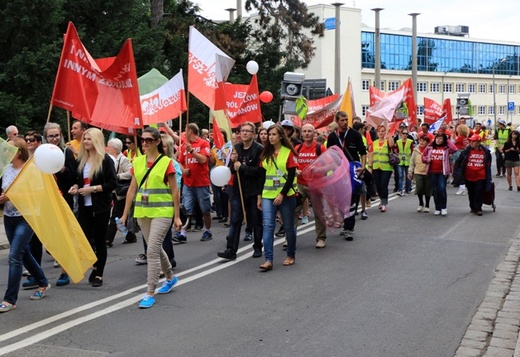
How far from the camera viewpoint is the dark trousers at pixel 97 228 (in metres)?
8.23

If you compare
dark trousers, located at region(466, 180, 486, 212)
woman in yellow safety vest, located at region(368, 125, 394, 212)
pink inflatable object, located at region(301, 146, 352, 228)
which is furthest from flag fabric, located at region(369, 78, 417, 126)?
pink inflatable object, located at region(301, 146, 352, 228)

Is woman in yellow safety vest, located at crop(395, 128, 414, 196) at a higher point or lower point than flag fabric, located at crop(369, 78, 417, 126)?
lower

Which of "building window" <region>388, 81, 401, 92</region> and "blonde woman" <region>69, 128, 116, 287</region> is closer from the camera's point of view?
"blonde woman" <region>69, 128, 116, 287</region>

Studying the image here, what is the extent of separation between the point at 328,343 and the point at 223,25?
26.2m

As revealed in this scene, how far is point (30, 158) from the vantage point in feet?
24.6

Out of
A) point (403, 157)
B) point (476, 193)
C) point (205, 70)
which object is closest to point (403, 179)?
point (403, 157)

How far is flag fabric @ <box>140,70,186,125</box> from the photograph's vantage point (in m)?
13.1

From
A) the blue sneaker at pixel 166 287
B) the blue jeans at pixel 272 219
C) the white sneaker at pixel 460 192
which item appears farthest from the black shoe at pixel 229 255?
the white sneaker at pixel 460 192

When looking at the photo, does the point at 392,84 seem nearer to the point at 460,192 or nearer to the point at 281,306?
the point at 460,192

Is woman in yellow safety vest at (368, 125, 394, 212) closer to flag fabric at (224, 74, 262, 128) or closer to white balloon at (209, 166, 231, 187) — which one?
flag fabric at (224, 74, 262, 128)

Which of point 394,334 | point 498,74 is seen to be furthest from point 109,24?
point 498,74

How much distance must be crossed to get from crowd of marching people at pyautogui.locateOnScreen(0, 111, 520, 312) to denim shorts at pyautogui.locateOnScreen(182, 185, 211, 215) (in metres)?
0.02

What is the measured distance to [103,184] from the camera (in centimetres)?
816

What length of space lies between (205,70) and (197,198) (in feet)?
7.67
